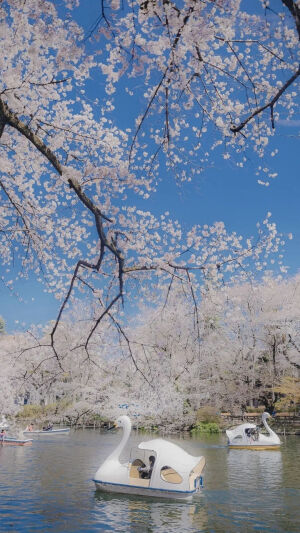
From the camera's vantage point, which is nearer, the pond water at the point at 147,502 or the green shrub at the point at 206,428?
the pond water at the point at 147,502

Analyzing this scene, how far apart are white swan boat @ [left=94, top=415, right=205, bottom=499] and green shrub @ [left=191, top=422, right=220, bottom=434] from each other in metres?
19.0

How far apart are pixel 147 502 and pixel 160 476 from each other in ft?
2.24

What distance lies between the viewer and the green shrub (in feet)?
96.1

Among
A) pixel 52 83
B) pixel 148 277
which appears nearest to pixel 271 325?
pixel 148 277

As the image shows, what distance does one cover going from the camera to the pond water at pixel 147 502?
828 centimetres

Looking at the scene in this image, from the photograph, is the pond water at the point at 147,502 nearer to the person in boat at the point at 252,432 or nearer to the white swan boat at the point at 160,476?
the white swan boat at the point at 160,476

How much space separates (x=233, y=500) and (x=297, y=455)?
893 cm

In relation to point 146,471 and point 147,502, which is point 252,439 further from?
point 147,502

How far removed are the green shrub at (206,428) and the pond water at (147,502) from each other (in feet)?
42.3

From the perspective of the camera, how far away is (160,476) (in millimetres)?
10953

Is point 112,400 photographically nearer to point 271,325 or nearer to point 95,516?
point 271,325

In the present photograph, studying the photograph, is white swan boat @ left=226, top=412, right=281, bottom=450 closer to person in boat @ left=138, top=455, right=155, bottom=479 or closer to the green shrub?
the green shrub

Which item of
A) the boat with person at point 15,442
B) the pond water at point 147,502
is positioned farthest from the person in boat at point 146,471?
the boat with person at point 15,442

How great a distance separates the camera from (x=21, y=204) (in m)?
7.30
